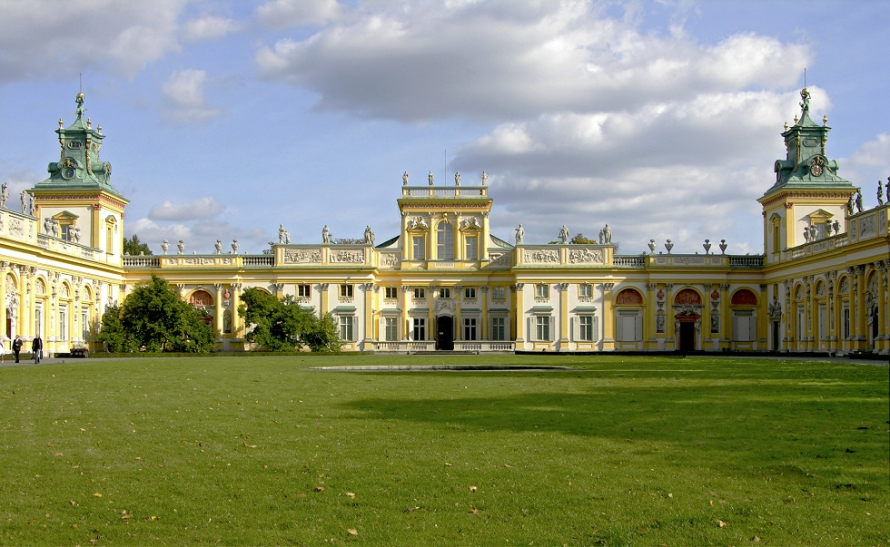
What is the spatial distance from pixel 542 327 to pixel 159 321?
84.8 ft

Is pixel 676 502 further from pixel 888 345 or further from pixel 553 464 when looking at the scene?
pixel 888 345

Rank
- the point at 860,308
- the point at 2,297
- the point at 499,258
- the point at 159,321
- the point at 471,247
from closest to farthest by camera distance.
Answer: the point at 2,297 < the point at 860,308 < the point at 159,321 < the point at 471,247 < the point at 499,258

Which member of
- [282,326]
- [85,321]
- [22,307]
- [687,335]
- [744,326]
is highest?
[22,307]

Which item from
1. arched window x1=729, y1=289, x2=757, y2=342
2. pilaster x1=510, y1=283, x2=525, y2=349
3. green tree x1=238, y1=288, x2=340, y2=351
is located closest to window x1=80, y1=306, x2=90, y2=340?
green tree x1=238, y1=288, x2=340, y2=351

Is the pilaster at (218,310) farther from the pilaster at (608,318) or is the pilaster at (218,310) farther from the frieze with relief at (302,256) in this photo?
the pilaster at (608,318)

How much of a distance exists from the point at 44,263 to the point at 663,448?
45.3 metres

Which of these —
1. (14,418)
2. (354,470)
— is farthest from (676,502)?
(14,418)

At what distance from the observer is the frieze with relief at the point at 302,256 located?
61.8m

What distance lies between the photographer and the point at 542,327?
2376 inches

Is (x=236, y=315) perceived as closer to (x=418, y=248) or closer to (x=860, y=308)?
(x=418, y=248)

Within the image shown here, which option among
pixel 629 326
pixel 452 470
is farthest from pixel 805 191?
pixel 452 470

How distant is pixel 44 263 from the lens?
4862cm

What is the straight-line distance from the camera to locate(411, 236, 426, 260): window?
6247cm

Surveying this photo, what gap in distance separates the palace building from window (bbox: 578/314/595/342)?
81mm
